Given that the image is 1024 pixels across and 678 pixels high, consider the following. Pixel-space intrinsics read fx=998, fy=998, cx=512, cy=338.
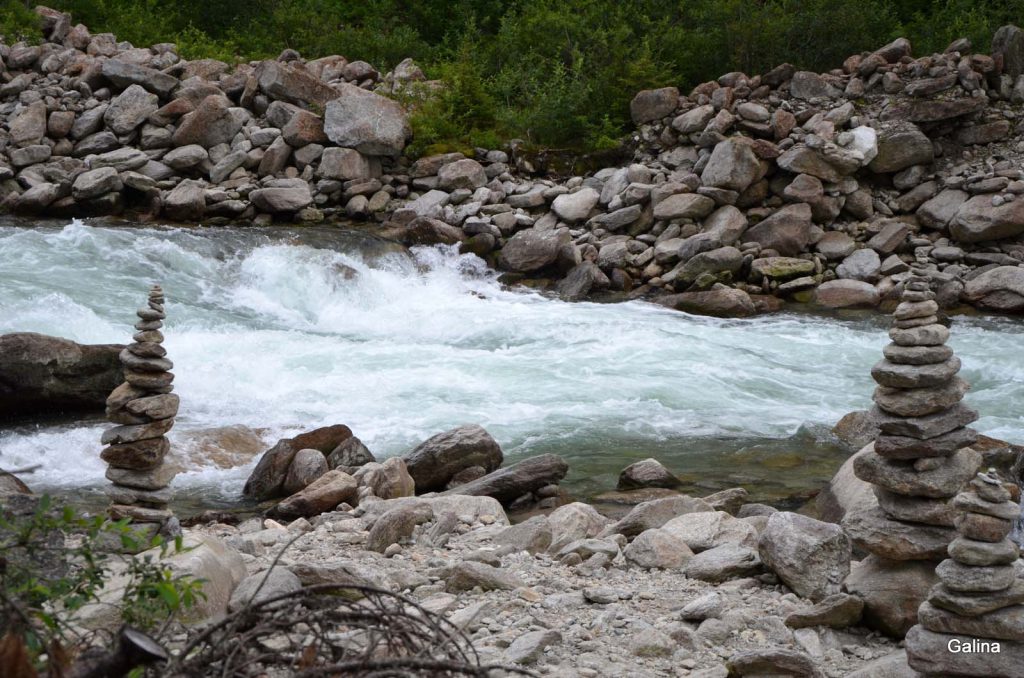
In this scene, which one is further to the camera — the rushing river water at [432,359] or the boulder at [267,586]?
the rushing river water at [432,359]

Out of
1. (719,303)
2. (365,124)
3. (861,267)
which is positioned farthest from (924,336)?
(365,124)

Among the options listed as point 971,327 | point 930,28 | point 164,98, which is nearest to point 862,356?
point 971,327

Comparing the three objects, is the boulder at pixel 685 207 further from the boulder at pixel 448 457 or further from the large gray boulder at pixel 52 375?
the large gray boulder at pixel 52 375

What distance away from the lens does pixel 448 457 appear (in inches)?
353

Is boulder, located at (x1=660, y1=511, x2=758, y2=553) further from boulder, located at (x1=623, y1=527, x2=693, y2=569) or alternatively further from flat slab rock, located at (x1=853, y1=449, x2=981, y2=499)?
flat slab rock, located at (x1=853, y1=449, x2=981, y2=499)

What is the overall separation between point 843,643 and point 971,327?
12.4 metres

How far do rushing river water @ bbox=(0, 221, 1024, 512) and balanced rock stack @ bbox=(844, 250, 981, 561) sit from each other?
13.2ft

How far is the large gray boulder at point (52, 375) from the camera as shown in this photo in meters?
9.88

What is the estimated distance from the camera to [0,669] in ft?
6.74

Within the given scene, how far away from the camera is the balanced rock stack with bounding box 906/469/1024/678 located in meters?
3.88

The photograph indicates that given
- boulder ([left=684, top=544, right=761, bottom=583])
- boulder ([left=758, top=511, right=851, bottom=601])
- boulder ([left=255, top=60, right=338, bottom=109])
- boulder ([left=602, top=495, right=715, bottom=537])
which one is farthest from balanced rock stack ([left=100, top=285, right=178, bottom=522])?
boulder ([left=255, top=60, right=338, bottom=109])

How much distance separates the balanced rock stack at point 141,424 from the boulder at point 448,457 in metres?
2.97

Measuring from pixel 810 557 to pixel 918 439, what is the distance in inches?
32.8

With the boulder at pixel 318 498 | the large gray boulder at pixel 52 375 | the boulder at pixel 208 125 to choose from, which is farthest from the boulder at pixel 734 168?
the boulder at pixel 318 498
